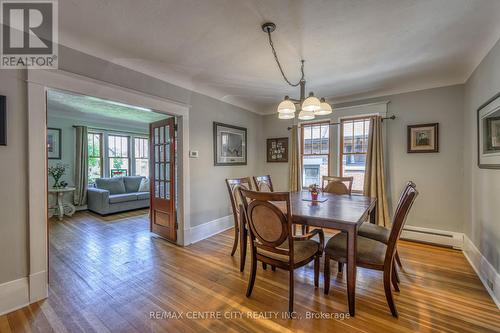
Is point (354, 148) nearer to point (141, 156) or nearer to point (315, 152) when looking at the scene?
point (315, 152)

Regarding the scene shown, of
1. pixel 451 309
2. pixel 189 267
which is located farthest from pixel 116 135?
pixel 451 309

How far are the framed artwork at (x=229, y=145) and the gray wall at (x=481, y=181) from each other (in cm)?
337

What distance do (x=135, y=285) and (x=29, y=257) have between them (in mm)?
936

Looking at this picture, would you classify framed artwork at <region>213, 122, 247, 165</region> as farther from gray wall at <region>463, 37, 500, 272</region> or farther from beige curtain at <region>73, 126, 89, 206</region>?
beige curtain at <region>73, 126, 89, 206</region>

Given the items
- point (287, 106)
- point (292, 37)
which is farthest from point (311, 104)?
point (292, 37)

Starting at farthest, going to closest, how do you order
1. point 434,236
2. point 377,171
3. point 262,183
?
point 377,171, point 262,183, point 434,236

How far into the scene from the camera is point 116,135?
662cm

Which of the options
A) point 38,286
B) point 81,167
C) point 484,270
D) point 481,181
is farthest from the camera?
point 81,167

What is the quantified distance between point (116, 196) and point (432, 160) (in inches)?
249

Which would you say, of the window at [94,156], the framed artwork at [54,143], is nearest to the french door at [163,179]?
the framed artwork at [54,143]

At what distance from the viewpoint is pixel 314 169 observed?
14.5ft

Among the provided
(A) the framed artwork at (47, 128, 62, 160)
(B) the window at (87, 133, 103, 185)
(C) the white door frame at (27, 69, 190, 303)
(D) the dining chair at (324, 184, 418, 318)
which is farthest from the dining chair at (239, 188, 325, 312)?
(B) the window at (87, 133, 103, 185)

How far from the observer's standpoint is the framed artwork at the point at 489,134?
204 cm

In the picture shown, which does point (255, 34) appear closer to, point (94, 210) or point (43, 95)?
point (43, 95)
